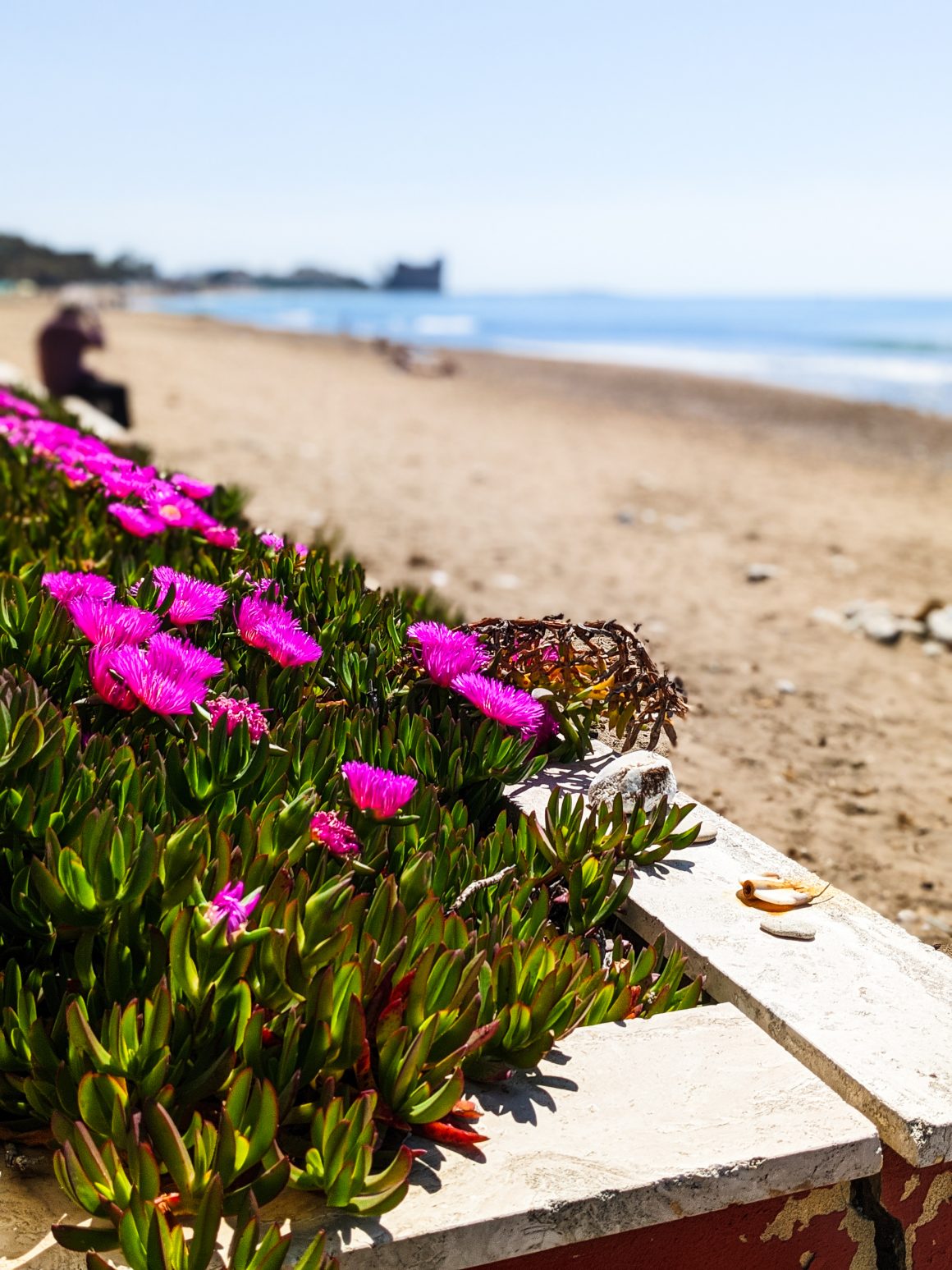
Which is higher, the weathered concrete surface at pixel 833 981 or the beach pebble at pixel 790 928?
the beach pebble at pixel 790 928

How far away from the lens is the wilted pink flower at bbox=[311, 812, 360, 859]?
180 cm

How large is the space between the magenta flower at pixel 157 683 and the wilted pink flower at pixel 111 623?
0.15ft

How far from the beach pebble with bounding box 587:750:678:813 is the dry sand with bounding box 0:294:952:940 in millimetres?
1513

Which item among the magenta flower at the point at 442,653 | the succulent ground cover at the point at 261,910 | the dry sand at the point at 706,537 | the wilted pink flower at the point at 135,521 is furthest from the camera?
the dry sand at the point at 706,537

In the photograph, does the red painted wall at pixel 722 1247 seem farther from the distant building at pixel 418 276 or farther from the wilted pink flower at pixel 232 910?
the distant building at pixel 418 276

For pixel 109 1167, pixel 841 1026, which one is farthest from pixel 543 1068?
pixel 109 1167

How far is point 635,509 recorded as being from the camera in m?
9.83

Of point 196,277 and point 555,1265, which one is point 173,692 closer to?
point 555,1265

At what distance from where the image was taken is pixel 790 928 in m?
2.01

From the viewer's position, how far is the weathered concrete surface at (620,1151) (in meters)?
1.36

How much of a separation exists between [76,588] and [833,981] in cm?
161

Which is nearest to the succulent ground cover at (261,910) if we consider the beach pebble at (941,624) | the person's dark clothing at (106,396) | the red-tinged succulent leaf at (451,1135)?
the red-tinged succulent leaf at (451,1135)

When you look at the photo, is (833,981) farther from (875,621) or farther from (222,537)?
(875,621)

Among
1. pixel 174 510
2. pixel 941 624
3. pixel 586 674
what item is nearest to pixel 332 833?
pixel 586 674
